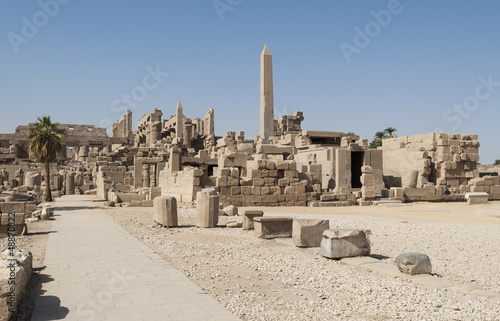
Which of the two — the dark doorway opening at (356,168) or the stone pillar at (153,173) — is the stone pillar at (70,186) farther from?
the dark doorway opening at (356,168)

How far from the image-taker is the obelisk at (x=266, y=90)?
28.2m

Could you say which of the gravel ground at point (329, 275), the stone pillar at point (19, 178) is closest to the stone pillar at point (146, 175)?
the stone pillar at point (19, 178)

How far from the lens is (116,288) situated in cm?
529

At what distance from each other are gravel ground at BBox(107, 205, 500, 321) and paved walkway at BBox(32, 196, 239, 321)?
0.32m

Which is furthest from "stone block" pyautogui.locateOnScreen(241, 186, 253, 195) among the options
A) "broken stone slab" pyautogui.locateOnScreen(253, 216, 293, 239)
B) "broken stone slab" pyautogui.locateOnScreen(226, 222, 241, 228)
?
"broken stone slab" pyautogui.locateOnScreen(253, 216, 293, 239)

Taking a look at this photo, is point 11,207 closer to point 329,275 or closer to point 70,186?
point 329,275

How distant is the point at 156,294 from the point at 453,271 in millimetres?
4181

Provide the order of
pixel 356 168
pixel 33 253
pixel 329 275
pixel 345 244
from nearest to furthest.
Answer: pixel 329 275 → pixel 345 244 → pixel 33 253 → pixel 356 168

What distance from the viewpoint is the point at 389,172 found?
85.1 ft

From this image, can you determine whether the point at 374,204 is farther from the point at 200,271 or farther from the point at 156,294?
the point at 156,294

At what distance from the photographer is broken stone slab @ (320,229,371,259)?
6.98 meters

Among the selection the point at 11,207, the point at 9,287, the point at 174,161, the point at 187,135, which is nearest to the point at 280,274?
the point at 9,287

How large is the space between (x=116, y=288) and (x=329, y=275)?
9.13 feet

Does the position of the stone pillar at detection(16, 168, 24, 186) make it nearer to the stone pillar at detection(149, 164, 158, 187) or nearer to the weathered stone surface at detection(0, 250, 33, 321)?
the stone pillar at detection(149, 164, 158, 187)
